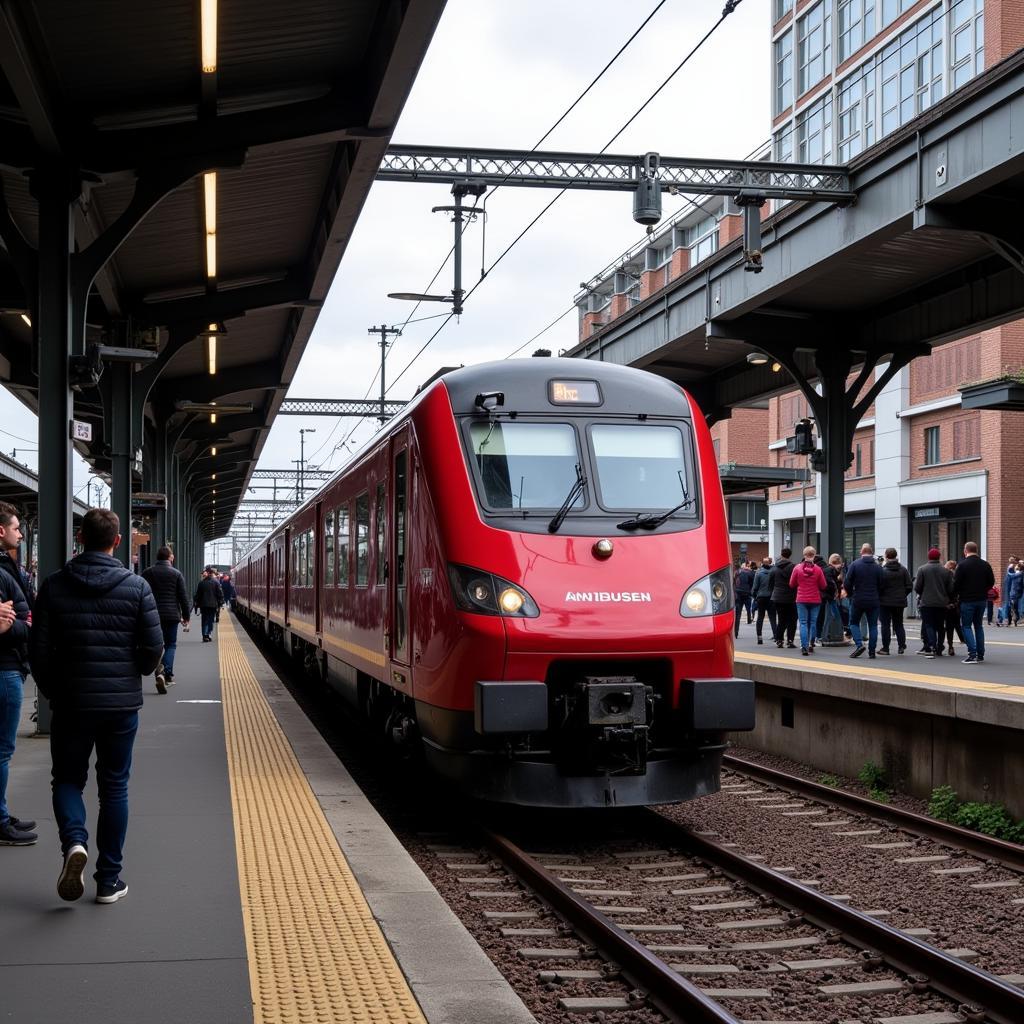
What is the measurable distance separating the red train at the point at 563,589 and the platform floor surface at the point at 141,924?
5.07ft

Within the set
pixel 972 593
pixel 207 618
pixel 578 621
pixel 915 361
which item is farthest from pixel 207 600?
pixel 915 361

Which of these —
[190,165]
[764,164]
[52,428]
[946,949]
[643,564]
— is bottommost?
[946,949]

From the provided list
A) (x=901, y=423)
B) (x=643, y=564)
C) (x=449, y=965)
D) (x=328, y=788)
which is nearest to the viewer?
(x=449, y=965)

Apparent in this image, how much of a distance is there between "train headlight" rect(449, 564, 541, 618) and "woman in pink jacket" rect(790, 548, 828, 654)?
433 inches

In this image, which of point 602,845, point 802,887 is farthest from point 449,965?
point 602,845

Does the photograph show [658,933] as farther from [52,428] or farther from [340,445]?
[340,445]

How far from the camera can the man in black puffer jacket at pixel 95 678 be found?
5.56m

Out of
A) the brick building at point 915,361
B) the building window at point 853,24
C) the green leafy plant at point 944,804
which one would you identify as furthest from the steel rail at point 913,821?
A: the building window at point 853,24

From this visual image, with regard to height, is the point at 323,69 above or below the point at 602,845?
above

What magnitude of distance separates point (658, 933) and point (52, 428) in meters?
7.42

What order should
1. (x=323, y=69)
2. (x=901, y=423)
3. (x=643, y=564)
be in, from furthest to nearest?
(x=901, y=423), (x=323, y=69), (x=643, y=564)

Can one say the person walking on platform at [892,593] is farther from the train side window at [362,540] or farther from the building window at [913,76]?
the building window at [913,76]

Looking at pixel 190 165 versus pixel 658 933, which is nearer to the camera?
pixel 658 933

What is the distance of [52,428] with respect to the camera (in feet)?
36.8
